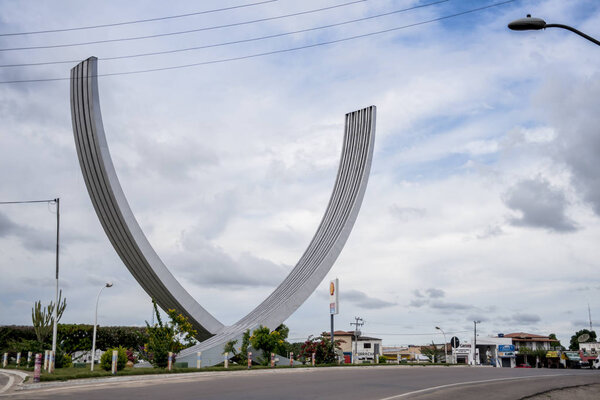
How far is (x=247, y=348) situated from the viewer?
1065 inches

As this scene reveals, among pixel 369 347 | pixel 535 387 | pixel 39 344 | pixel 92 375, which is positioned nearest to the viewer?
pixel 535 387

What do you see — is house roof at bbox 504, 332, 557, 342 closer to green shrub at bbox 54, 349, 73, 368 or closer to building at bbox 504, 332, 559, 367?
building at bbox 504, 332, 559, 367

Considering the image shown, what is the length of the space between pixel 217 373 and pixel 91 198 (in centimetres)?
1289

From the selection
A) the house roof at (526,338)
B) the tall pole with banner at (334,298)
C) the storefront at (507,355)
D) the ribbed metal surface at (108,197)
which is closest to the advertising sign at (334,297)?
the tall pole with banner at (334,298)

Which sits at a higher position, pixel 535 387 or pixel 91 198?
pixel 91 198

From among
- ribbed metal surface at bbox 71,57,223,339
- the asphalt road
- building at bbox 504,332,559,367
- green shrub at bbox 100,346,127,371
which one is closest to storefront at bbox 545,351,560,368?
building at bbox 504,332,559,367

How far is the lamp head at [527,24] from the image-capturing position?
9.48m

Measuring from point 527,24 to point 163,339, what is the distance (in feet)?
61.3

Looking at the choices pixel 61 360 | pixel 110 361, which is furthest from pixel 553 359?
pixel 110 361

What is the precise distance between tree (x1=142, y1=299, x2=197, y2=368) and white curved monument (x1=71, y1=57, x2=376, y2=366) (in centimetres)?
77

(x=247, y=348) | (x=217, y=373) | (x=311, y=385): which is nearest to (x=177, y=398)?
(x=311, y=385)

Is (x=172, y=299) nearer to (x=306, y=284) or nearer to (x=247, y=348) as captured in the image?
(x=247, y=348)

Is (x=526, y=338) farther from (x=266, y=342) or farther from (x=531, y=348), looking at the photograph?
(x=266, y=342)

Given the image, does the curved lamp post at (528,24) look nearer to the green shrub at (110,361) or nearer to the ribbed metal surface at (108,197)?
the green shrub at (110,361)
